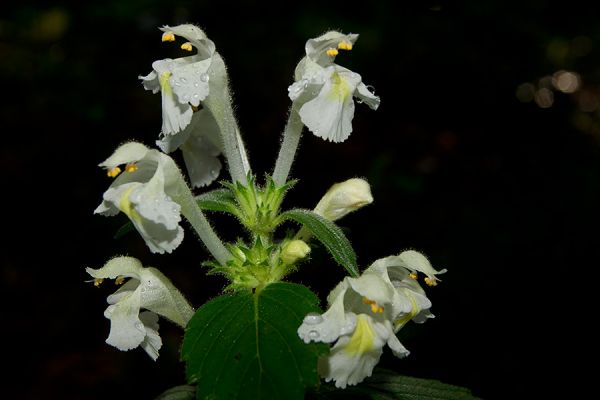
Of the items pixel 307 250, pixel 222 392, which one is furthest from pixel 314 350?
pixel 307 250

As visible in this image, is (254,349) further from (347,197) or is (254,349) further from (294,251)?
(347,197)

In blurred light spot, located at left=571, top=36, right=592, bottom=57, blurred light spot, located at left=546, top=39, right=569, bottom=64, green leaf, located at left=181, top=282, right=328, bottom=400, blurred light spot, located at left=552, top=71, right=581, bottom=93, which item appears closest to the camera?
green leaf, located at left=181, top=282, right=328, bottom=400

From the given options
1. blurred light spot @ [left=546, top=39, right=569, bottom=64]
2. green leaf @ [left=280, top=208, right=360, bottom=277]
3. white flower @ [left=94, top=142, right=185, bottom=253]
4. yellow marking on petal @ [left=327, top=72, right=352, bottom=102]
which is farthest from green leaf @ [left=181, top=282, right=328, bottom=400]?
blurred light spot @ [left=546, top=39, right=569, bottom=64]

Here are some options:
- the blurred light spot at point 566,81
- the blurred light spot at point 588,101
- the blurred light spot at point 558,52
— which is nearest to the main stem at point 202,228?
the blurred light spot at point 566,81

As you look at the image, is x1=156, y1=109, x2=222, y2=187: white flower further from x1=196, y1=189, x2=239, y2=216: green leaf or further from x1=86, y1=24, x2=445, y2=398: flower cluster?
x1=196, y1=189, x2=239, y2=216: green leaf

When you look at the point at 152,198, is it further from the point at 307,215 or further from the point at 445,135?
the point at 445,135

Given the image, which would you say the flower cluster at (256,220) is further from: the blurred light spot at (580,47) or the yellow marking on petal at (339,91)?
the blurred light spot at (580,47)
